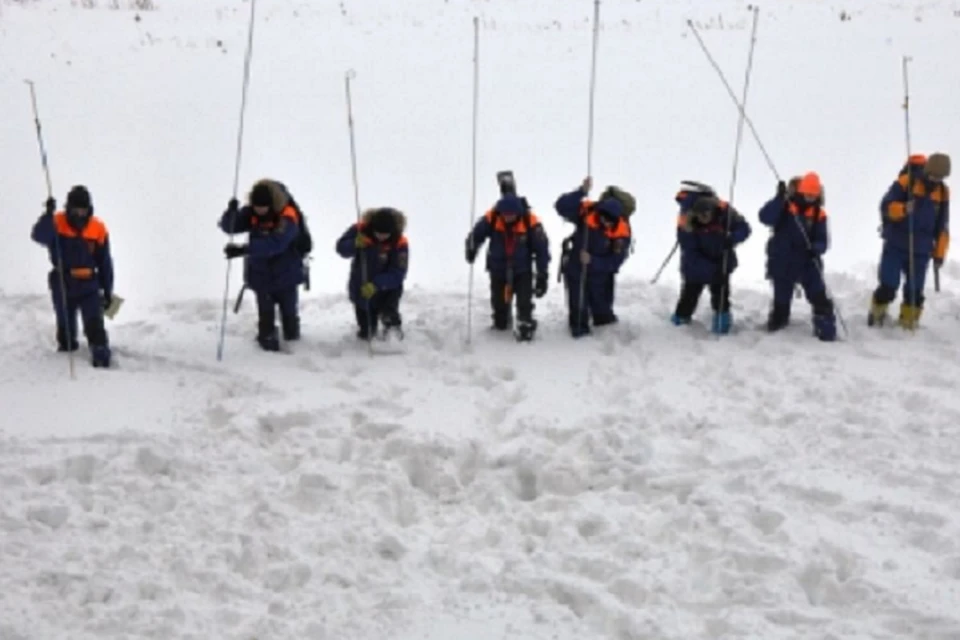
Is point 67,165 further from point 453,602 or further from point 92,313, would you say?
point 453,602

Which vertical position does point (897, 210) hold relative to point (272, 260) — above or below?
above

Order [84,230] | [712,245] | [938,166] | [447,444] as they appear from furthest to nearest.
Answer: [712,245] < [938,166] < [84,230] < [447,444]

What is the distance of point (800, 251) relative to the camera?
10.2 metres

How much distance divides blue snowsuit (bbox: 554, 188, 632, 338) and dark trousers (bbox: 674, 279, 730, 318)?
2.33 ft

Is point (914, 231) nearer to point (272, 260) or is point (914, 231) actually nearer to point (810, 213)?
point (810, 213)

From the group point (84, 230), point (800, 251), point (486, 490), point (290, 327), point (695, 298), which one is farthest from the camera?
point (695, 298)

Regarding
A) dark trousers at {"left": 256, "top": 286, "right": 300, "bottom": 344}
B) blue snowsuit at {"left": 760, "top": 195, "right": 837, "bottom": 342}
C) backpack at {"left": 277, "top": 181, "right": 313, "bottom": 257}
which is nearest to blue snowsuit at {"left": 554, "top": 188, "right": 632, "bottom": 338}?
blue snowsuit at {"left": 760, "top": 195, "right": 837, "bottom": 342}

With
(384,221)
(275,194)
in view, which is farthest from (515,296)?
(275,194)

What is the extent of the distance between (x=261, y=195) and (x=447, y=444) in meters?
3.03

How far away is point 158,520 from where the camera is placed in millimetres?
6715

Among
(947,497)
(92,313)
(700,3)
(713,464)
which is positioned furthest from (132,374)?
(700,3)

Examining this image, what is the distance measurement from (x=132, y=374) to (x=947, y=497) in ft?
20.3

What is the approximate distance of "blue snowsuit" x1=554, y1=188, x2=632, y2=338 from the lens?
10172mm

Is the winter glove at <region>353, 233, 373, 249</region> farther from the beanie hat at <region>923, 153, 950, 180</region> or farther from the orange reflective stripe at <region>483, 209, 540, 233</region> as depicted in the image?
the beanie hat at <region>923, 153, 950, 180</region>
